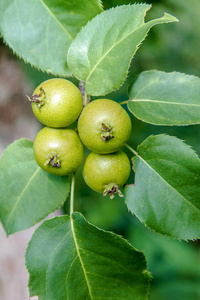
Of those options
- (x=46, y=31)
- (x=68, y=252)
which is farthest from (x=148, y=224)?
(x=46, y=31)

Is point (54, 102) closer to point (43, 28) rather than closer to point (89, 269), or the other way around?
point (43, 28)

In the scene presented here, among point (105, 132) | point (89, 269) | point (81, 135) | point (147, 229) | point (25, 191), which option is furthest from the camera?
point (147, 229)

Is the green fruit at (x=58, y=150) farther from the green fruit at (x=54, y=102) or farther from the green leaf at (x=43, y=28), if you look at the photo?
the green leaf at (x=43, y=28)

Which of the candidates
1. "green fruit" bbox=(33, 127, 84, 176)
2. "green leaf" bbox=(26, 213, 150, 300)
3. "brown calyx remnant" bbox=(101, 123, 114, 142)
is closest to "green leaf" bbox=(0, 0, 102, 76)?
"green fruit" bbox=(33, 127, 84, 176)

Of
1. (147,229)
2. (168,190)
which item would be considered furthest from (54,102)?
(147,229)

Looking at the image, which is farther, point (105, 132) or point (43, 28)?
point (43, 28)

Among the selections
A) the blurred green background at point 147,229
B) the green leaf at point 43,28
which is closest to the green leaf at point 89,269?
the green leaf at point 43,28
